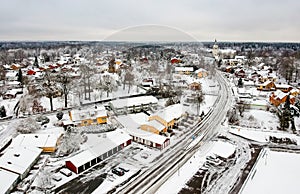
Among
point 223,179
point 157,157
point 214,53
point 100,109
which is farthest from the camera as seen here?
point 214,53

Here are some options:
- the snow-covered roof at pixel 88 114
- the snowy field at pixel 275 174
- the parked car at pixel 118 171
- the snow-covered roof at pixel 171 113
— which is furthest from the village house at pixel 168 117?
the snowy field at pixel 275 174

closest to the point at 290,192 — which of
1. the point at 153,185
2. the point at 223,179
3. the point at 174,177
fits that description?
the point at 223,179

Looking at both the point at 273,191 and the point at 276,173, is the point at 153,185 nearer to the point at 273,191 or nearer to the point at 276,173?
the point at 273,191

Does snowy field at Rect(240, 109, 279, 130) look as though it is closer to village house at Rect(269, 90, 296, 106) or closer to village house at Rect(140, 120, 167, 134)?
village house at Rect(269, 90, 296, 106)

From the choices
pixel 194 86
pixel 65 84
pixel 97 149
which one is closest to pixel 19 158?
pixel 97 149

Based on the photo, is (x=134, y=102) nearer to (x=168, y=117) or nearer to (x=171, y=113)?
(x=171, y=113)
